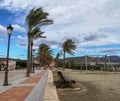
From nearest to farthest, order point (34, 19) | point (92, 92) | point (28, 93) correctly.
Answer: point (28, 93) → point (92, 92) → point (34, 19)

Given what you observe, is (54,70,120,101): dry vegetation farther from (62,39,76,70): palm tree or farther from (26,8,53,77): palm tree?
(62,39,76,70): palm tree

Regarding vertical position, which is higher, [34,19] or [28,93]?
[34,19]

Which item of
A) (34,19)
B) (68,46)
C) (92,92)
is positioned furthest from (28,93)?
(68,46)

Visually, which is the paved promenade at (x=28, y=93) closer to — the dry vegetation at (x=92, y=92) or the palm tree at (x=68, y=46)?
the dry vegetation at (x=92, y=92)

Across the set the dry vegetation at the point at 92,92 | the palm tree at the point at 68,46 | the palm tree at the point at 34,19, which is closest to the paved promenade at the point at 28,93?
the dry vegetation at the point at 92,92

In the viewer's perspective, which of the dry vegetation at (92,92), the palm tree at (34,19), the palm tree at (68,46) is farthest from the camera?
the palm tree at (68,46)

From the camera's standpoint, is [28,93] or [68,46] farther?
[68,46]

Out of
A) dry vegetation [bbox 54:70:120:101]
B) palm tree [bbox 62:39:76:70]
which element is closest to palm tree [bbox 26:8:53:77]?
dry vegetation [bbox 54:70:120:101]

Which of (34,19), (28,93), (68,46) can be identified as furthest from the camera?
(68,46)

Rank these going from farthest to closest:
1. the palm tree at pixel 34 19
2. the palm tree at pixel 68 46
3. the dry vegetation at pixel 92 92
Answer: the palm tree at pixel 68 46 → the palm tree at pixel 34 19 → the dry vegetation at pixel 92 92

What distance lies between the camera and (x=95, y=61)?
259 ft

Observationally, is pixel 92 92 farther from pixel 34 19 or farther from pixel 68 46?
pixel 68 46

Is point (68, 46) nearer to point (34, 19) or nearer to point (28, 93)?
point (34, 19)

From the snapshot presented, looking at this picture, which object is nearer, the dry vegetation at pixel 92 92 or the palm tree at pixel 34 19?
the dry vegetation at pixel 92 92
